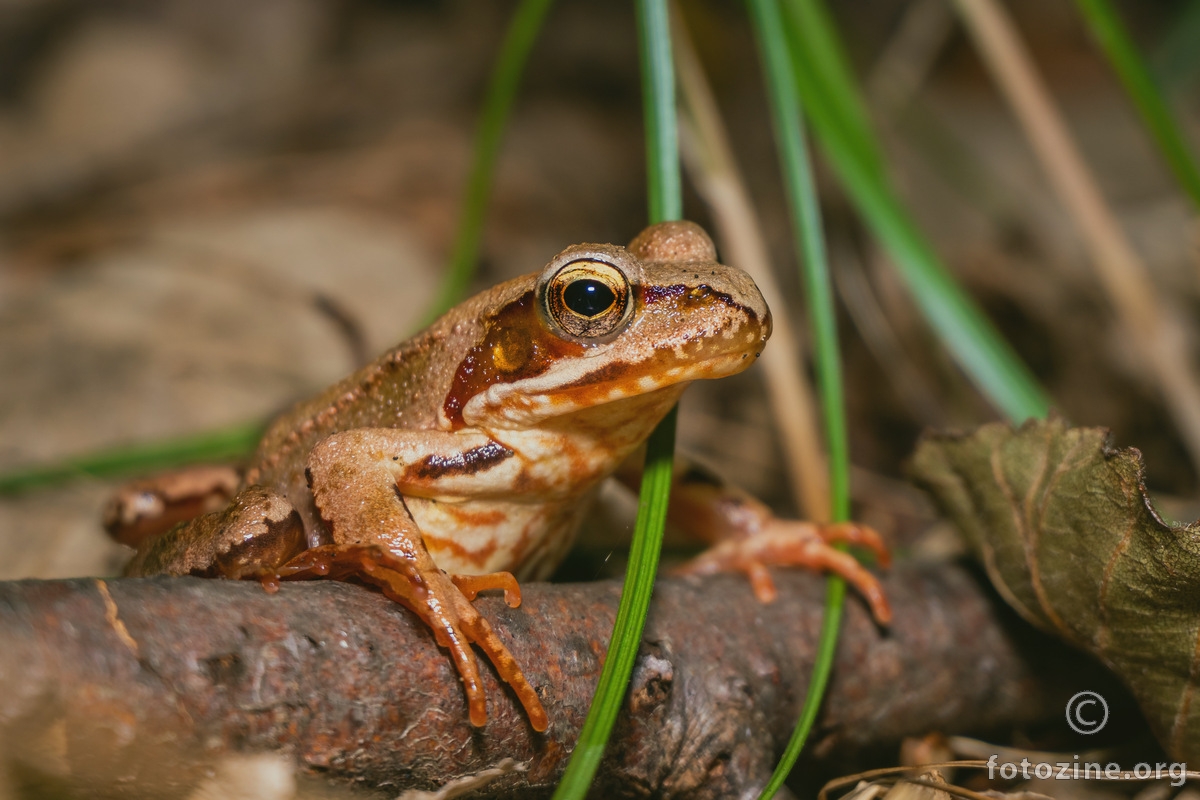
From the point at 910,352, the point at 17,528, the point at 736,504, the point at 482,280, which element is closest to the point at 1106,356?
the point at 910,352

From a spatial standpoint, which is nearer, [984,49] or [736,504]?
[736,504]

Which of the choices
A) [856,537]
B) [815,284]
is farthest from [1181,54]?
[856,537]

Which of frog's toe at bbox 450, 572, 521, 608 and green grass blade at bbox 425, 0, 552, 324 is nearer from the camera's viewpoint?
frog's toe at bbox 450, 572, 521, 608

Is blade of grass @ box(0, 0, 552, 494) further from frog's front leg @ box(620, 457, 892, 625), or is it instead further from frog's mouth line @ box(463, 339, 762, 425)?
frog's front leg @ box(620, 457, 892, 625)

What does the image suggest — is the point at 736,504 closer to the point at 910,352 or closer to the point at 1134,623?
the point at 1134,623

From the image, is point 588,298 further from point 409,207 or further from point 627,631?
point 409,207

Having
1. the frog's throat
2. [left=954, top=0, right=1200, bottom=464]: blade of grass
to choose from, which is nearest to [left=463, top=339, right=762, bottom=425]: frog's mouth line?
the frog's throat

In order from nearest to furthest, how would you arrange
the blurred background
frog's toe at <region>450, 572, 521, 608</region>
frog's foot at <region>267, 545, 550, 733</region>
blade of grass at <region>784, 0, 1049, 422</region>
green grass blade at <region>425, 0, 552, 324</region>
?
frog's foot at <region>267, 545, 550, 733</region>
frog's toe at <region>450, 572, 521, 608</region>
blade of grass at <region>784, 0, 1049, 422</region>
green grass blade at <region>425, 0, 552, 324</region>
the blurred background
